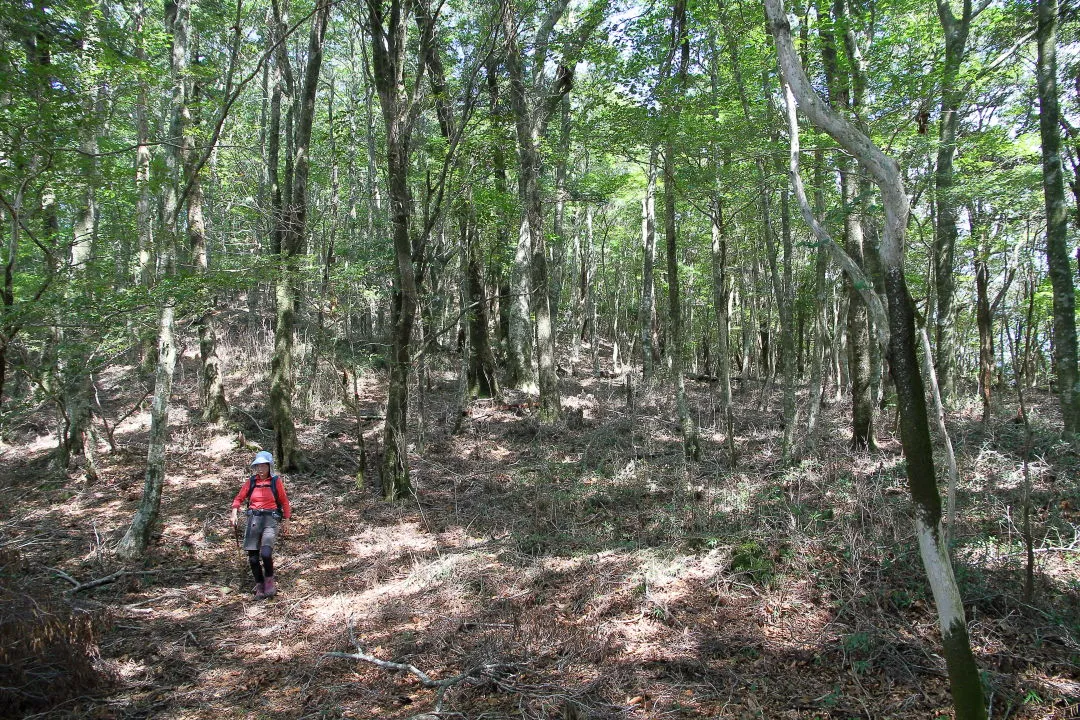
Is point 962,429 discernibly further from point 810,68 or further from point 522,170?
point 522,170

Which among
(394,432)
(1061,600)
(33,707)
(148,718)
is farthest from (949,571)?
(394,432)

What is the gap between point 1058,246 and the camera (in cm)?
877

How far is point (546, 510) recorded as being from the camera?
8.43 metres

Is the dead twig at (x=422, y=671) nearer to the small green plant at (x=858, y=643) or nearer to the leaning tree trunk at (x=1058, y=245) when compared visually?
the small green plant at (x=858, y=643)

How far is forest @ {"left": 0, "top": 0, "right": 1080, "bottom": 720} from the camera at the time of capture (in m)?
4.38

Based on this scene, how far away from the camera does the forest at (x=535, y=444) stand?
4.38m

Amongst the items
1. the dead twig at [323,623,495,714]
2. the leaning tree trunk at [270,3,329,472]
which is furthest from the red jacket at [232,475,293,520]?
the leaning tree trunk at [270,3,329,472]

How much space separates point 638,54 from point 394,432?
24.7ft

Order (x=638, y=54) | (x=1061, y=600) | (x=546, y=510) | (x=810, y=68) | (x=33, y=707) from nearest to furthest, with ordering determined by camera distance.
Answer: (x=33, y=707) → (x=1061, y=600) → (x=546, y=510) → (x=638, y=54) → (x=810, y=68)

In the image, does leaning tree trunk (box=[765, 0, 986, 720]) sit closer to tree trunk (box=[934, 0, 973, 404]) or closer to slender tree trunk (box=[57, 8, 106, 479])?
tree trunk (box=[934, 0, 973, 404])

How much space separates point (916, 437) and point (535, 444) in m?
8.99

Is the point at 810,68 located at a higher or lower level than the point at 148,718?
higher

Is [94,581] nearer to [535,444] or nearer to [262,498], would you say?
[262,498]

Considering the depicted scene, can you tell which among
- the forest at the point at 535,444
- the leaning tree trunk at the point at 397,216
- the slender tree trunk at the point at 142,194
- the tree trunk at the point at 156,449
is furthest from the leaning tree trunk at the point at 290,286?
the tree trunk at the point at 156,449
